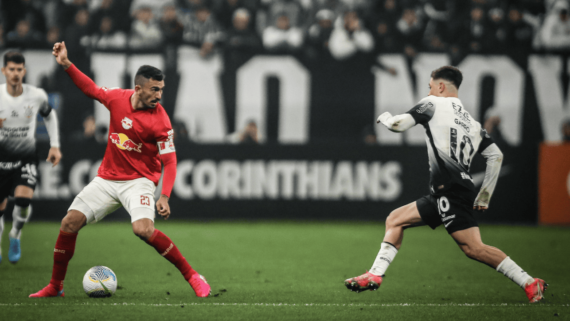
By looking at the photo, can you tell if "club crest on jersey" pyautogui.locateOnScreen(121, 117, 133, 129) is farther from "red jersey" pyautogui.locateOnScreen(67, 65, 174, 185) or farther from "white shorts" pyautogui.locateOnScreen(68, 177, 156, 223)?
"white shorts" pyautogui.locateOnScreen(68, 177, 156, 223)

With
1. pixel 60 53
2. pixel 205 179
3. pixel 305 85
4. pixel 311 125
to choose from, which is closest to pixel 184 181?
pixel 205 179

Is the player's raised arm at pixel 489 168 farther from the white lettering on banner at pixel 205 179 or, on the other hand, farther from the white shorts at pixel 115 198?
the white lettering on banner at pixel 205 179

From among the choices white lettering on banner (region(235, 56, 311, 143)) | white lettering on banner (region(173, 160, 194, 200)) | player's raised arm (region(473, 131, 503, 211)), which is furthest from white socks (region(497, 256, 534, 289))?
white lettering on banner (region(235, 56, 311, 143))

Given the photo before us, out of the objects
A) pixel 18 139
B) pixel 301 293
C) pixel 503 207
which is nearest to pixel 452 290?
pixel 301 293

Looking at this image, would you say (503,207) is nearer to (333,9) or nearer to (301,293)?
(333,9)

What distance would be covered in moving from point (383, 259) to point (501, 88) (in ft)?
32.0

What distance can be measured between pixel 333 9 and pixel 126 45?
205 inches

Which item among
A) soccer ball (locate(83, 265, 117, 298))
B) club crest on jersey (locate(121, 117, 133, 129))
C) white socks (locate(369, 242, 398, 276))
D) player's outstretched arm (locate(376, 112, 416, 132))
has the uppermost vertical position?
player's outstretched arm (locate(376, 112, 416, 132))

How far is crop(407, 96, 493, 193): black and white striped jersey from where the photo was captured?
17.8ft

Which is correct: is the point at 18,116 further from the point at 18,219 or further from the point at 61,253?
the point at 61,253

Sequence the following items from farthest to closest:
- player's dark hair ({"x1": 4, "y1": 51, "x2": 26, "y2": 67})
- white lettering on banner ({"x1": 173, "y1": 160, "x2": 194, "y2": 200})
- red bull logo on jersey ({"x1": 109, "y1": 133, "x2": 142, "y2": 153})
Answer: white lettering on banner ({"x1": 173, "y1": 160, "x2": 194, "y2": 200})
player's dark hair ({"x1": 4, "y1": 51, "x2": 26, "y2": 67})
red bull logo on jersey ({"x1": 109, "y1": 133, "x2": 142, "y2": 153})

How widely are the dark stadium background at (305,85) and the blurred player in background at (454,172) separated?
24.3 feet

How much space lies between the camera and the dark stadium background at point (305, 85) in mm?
12867

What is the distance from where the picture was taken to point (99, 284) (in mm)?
5637
